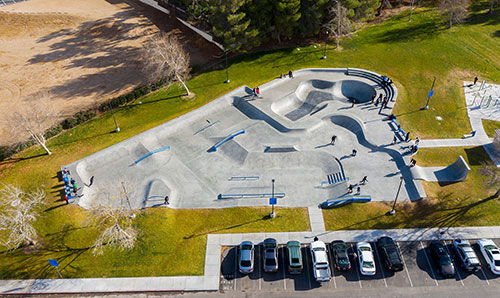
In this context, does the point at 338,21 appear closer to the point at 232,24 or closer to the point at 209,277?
the point at 232,24

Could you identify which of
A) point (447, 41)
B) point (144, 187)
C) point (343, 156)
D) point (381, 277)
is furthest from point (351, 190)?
point (447, 41)

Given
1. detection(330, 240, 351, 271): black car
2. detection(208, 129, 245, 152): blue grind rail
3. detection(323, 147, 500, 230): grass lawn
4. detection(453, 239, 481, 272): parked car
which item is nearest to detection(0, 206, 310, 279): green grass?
detection(330, 240, 351, 271): black car

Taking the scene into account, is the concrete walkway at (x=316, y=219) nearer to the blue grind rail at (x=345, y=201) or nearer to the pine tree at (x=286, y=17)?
the blue grind rail at (x=345, y=201)

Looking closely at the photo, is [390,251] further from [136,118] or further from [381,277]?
[136,118]

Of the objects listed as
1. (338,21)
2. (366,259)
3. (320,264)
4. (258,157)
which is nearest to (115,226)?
(258,157)

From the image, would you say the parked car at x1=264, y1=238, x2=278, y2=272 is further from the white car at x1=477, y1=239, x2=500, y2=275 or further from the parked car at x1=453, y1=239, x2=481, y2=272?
the white car at x1=477, y1=239, x2=500, y2=275

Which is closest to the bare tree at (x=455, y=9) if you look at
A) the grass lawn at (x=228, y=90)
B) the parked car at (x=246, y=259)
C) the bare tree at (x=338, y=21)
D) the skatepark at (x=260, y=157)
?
the grass lawn at (x=228, y=90)
